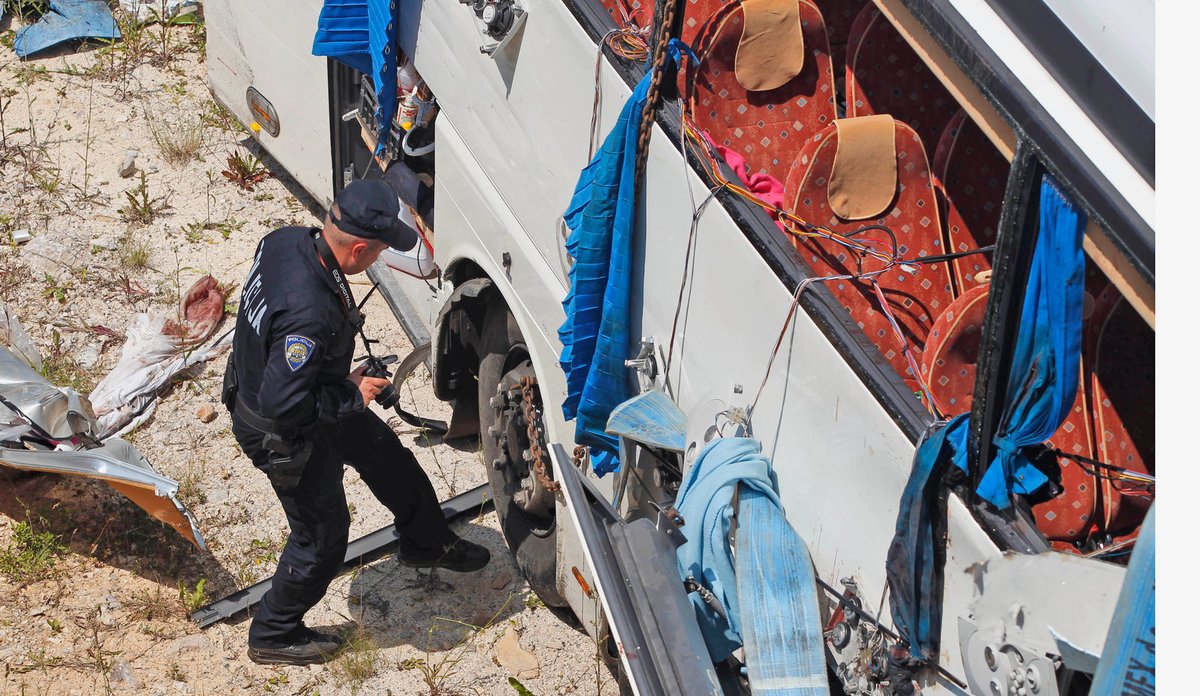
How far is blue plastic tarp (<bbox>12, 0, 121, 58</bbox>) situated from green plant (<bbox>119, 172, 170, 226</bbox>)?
177 centimetres

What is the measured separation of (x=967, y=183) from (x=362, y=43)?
2.40 meters

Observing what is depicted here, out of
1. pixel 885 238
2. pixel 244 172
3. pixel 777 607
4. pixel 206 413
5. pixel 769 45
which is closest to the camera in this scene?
pixel 777 607

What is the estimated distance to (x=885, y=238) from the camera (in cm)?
373

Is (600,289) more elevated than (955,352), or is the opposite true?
Result: (600,289)

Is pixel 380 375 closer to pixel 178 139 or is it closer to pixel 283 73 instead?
pixel 283 73

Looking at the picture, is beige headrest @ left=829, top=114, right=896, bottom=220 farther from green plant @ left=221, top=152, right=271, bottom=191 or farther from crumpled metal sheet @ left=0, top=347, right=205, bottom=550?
green plant @ left=221, top=152, right=271, bottom=191

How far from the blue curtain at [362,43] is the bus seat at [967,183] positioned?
6.70 feet

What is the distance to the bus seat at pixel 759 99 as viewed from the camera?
3.76 m

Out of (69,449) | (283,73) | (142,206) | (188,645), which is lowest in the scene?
(188,645)

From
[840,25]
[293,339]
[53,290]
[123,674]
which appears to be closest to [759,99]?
[840,25]

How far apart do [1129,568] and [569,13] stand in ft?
7.56

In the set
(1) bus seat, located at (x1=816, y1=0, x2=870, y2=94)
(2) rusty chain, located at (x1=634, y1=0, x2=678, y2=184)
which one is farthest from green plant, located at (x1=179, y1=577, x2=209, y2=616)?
(1) bus seat, located at (x1=816, y1=0, x2=870, y2=94)
